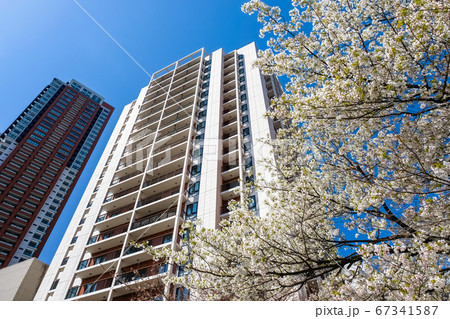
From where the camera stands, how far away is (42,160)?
271ft

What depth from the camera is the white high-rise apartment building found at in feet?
80.0

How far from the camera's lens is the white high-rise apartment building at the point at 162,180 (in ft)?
80.0

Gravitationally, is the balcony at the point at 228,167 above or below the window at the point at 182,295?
above

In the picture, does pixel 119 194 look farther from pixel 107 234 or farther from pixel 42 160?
pixel 42 160

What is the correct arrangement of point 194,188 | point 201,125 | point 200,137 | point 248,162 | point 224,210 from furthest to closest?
point 201,125, point 200,137, point 194,188, point 248,162, point 224,210

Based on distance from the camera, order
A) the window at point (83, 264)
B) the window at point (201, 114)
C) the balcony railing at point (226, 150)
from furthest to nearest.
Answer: the window at point (201, 114), the balcony railing at point (226, 150), the window at point (83, 264)

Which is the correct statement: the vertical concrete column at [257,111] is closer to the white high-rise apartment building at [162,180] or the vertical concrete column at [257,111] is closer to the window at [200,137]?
the white high-rise apartment building at [162,180]

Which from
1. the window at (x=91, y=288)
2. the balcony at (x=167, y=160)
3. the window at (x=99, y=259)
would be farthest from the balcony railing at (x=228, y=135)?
the window at (x=91, y=288)

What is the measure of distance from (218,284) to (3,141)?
94087 millimetres

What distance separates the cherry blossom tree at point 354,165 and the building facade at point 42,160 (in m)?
72.3

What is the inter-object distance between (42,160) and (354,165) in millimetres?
94288

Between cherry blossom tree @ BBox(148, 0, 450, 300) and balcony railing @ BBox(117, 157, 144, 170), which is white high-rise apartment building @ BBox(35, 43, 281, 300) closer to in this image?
balcony railing @ BBox(117, 157, 144, 170)

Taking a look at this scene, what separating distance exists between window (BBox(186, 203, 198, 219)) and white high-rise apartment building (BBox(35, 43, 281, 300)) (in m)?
0.11

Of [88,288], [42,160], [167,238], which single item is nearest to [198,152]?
[167,238]
